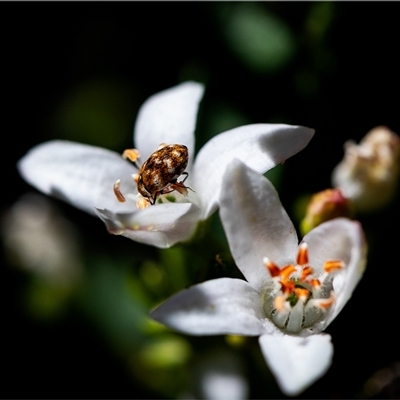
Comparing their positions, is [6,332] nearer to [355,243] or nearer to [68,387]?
[68,387]

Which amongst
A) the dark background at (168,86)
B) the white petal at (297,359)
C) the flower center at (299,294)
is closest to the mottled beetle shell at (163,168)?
the flower center at (299,294)

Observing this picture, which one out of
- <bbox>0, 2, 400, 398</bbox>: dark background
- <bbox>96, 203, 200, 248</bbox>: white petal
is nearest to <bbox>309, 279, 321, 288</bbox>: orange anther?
<bbox>96, 203, 200, 248</bbox>: white petal

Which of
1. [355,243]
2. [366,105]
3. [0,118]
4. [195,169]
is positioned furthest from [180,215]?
[0,118]

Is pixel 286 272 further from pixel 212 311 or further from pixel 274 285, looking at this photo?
pixel 212 311

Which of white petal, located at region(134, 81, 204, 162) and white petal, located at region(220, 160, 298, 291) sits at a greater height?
white petal, located at region(134, 81, 204, 162)

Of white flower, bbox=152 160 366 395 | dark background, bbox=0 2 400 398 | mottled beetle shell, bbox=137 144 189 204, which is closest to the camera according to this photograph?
white flower, bbox=152 160 366 395

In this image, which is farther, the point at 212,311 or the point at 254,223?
the point at 254,223

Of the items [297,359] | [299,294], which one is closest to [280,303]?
[299,294]

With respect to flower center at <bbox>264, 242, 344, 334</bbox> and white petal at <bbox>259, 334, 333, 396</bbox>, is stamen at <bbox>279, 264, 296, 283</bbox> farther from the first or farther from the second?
white petal at <bbox>259, 334, 333, 396</bbox>
